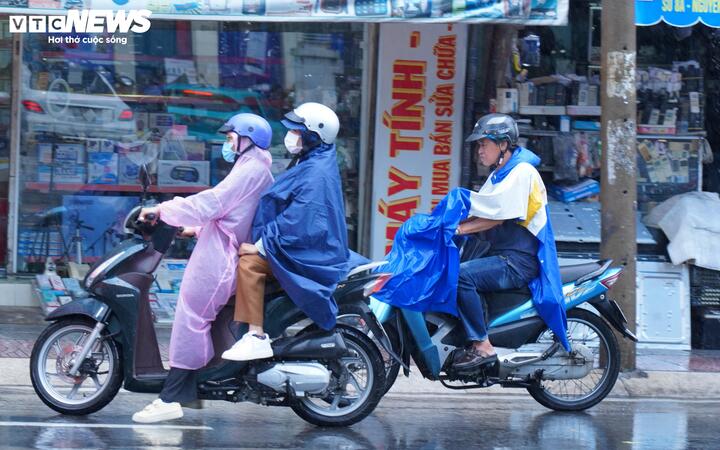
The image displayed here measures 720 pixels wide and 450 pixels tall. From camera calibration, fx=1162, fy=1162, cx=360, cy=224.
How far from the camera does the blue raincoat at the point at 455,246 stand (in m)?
7.00

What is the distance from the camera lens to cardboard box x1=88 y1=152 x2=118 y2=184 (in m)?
10.4

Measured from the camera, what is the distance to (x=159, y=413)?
21.7 ft

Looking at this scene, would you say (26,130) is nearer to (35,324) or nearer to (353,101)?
(35,324)

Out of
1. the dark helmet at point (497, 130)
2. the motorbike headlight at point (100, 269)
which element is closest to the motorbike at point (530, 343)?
the dark helmet at point (497, 130)

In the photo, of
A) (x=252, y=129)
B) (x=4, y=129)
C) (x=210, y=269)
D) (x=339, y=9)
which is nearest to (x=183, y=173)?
(x=4, y=129)

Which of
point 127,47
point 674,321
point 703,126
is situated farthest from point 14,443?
point 703,126

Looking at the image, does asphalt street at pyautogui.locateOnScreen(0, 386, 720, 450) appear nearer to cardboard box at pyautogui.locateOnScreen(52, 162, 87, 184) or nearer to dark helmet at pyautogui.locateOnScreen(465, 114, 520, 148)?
dark helmet at pyautogui.locateOnScreen(465, 114, 520, 148)

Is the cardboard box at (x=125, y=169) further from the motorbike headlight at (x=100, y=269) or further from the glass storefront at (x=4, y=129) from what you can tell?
the motorbike headlight at (x=100, y=269)

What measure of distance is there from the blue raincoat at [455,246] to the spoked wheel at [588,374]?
32 centimetres

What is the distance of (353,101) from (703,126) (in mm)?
3302

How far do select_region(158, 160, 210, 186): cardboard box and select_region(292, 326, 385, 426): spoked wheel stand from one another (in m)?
4.06

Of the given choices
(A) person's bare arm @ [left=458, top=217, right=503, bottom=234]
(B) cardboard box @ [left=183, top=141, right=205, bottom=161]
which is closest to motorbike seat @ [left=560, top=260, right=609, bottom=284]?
(A) person's bare arm @ [left=458, top=217, right=503, bottom=234]

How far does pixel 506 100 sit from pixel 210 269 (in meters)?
4.43

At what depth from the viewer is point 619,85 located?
8.57 metres
